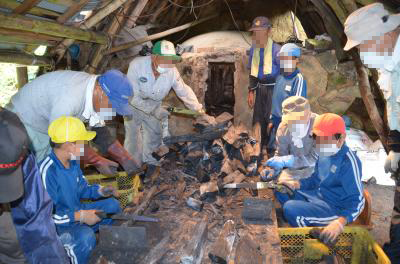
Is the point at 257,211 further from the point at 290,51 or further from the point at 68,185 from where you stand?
the point at 290,51

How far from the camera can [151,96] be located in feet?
17.3

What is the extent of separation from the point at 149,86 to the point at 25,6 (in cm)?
202

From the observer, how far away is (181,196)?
388 centimetres

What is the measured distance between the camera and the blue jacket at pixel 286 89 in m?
4.99

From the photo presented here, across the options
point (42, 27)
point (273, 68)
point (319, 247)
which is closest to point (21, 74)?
point (42, 27)

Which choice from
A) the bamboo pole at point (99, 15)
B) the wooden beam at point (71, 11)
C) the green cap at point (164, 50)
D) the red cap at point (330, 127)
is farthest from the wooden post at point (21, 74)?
the red cap at point (330, 127)

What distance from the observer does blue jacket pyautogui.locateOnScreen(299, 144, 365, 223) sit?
3188mm

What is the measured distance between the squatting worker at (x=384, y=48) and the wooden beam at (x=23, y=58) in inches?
179

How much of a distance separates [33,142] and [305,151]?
337 centimetres

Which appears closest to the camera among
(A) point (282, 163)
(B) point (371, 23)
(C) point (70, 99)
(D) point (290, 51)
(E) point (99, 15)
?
(B) point (371, 23)

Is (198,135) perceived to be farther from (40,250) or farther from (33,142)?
(40,250)

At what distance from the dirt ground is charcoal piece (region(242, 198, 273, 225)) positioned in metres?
2.28

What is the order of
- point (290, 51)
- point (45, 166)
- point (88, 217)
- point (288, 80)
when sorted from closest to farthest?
point (45, 166), point (88, 217), point (290, 51), point (288, 80)

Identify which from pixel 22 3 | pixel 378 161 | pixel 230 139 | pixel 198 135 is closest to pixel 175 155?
pixel 198 135
